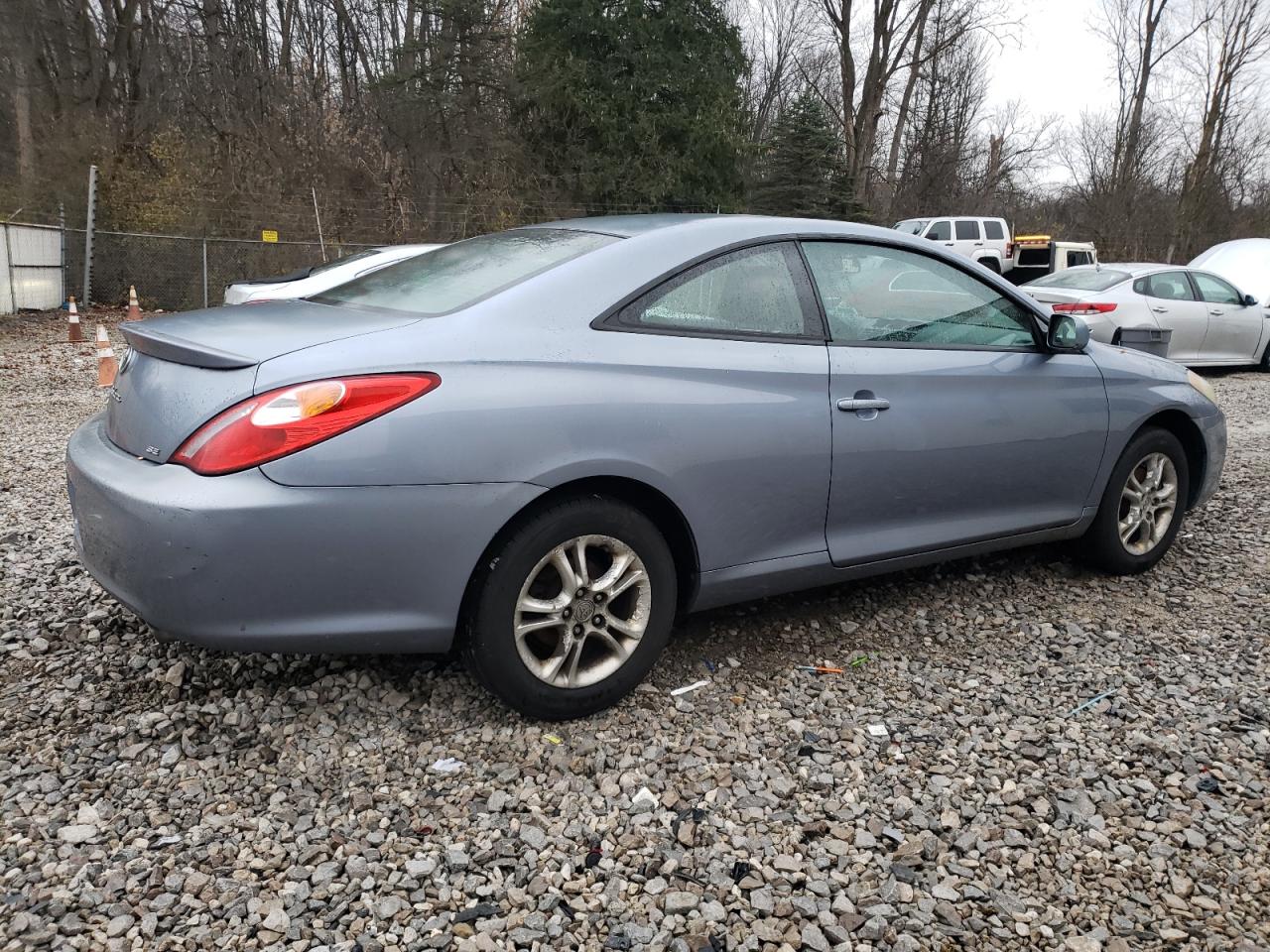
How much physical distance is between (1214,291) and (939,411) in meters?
11.5

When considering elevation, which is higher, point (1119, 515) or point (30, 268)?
point (30, 268)

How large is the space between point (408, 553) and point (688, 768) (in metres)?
1.00

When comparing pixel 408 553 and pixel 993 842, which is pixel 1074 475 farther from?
pixel 408 553

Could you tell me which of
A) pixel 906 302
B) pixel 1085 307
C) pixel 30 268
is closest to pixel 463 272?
pixel 906 302

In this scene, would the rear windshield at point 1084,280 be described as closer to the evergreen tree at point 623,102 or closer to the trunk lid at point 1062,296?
the trunk lid at point 1062,296

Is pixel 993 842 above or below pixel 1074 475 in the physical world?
below

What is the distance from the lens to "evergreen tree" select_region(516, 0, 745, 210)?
21875 millimetres

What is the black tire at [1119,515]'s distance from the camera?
164 inches

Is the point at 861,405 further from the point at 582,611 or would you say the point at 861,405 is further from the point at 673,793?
the point at 673,793

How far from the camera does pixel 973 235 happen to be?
24391 millimetres

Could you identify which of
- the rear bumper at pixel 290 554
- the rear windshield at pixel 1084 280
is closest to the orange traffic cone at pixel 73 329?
the rear bumper at pixel 290 554

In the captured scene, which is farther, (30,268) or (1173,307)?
(30,268)

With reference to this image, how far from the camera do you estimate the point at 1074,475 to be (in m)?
3.95

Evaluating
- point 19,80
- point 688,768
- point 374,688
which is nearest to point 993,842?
point 688,768
